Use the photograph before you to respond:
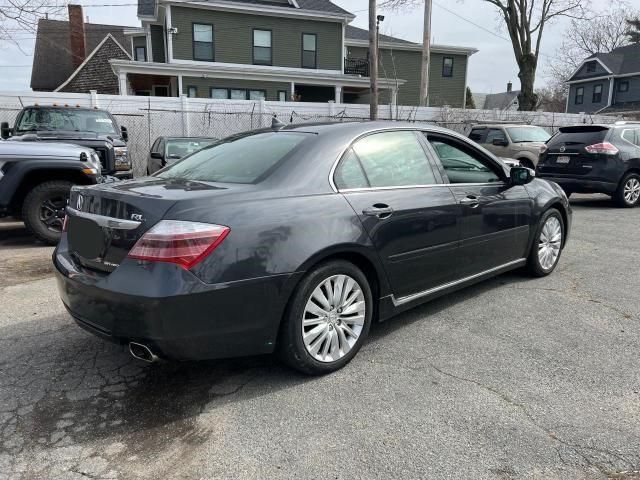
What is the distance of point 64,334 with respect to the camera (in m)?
3.94

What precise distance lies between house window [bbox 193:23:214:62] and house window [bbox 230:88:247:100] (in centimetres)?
179

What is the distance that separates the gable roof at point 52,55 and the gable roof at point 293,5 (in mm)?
10733

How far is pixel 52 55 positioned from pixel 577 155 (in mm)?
36537

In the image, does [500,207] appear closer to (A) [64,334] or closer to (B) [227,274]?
(B) [227,274]

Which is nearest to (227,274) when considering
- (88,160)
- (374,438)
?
(374,438)

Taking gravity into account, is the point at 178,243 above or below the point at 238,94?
below

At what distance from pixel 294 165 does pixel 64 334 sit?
2.23 meters

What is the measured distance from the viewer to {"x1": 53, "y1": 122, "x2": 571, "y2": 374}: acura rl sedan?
2.69 m

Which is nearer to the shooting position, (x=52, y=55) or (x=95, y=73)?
(x=95, y=73)

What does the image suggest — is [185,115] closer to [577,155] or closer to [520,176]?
[577,155]

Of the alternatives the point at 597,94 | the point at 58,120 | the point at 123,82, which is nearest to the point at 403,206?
the point at 58,120

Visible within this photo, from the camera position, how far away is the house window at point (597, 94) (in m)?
43.0

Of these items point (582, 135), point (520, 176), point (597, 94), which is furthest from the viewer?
point (597, 94)

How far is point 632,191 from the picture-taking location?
1041 centimetres
